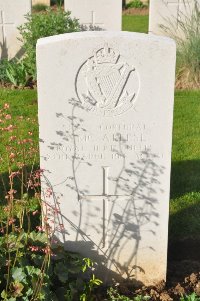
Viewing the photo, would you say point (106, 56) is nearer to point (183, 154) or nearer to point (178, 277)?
point (178, 277)

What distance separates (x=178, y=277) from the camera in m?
3.61

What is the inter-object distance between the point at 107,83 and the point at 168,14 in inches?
216

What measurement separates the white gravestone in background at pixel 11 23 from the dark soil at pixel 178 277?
5016mm

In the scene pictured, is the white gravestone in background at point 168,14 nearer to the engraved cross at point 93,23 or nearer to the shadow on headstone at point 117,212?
the engraved cross at point 93,23

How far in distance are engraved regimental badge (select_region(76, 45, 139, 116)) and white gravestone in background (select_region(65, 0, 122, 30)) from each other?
Result: 5.07 meters

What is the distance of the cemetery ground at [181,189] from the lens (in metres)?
3.48

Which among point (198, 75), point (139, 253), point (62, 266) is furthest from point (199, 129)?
point (62, 266)

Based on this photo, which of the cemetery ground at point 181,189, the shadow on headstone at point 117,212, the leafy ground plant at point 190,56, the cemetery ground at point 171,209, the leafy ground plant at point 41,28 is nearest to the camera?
the cemetery ground at point 171,209

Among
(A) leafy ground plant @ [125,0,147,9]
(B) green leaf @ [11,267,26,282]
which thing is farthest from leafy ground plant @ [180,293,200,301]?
(A) leafy ground plant @ [125,0,147,9]

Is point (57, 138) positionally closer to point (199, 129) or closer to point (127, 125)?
point (127, 125)

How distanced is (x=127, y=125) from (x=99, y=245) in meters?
0.80

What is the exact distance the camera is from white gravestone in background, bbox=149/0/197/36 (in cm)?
817

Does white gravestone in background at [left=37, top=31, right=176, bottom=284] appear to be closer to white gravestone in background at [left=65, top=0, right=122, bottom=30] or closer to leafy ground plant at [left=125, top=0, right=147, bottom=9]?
white gravestone in background at [left=65, top=0, right=122, bottom=30]

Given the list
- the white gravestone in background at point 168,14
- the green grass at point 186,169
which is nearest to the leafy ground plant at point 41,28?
the white gravestone in background at point 168,14
